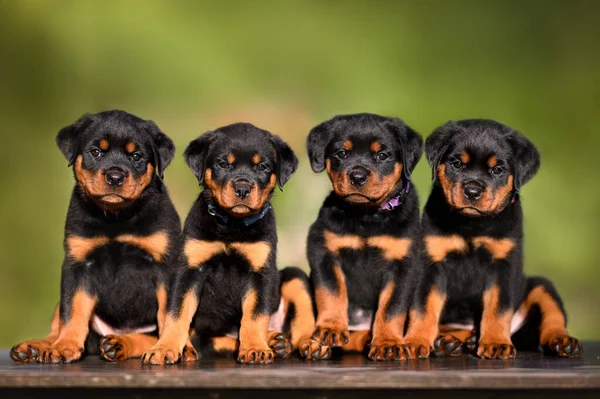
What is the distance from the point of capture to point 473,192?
201 inches

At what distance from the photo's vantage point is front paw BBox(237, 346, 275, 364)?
4785 millimetres

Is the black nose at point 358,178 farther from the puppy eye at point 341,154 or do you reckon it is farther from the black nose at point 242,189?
the black nose at point 242,189

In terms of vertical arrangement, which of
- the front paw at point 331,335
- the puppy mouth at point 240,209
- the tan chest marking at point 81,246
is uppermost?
the puppy mouth at point 240,209

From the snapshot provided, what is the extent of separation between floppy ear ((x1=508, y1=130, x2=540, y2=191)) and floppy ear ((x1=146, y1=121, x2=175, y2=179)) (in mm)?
1813

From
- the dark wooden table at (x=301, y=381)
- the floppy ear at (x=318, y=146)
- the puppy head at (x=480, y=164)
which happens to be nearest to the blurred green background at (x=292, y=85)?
the floppy ear at (x=318, y=146)

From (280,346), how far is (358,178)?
96 centimetres

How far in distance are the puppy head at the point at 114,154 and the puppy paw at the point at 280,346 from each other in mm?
1033

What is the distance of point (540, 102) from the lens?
8852 mm

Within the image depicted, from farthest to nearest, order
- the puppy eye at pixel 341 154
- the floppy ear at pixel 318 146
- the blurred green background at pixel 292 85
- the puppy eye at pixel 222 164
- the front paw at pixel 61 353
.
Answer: the blurred green background at pixel 292 85 < the floppy ear at pixel 318 146 < the puppy eye at pixel 341 154 < the puppy eye at pixel 222 164 < the front paw at pixel 61 353

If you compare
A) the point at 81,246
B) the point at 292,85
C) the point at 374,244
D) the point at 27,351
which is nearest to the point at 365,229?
the point at 374,244

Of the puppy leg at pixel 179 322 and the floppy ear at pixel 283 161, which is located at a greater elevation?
the floppy ear at pixel 283 161

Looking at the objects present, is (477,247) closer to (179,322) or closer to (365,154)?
(365,154)

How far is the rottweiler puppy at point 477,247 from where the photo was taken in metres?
5.18
